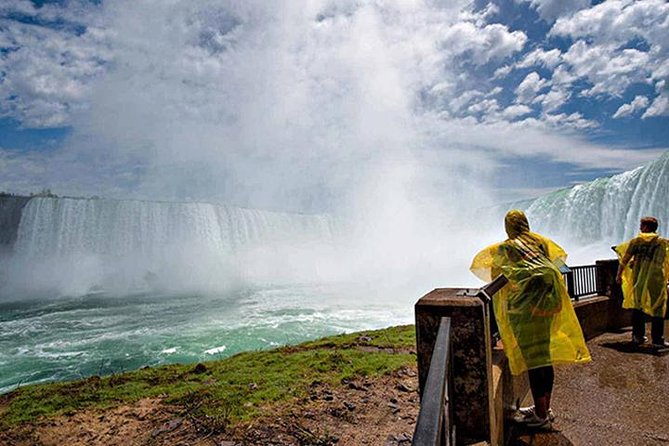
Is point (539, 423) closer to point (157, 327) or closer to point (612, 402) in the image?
point (612, 402)

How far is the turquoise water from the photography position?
42.1 ft

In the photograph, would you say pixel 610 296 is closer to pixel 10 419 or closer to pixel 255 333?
pixel 10 419

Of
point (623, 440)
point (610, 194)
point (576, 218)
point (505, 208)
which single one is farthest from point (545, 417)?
point (505, 208)

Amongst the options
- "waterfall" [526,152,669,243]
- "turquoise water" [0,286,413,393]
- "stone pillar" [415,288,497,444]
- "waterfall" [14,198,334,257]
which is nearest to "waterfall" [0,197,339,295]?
"waterfall" [14,198,334,257]

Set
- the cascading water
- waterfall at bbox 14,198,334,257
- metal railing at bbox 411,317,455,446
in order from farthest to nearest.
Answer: waterfall at bbox 14,198,334,257
the cascading water
metal railing at bbox 411,317,455,446

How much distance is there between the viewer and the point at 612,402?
13.6ft

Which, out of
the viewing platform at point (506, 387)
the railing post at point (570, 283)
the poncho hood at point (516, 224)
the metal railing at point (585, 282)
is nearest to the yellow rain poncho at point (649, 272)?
the viewing platform at point (506, 387)

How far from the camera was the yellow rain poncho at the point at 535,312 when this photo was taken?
10.5 ft

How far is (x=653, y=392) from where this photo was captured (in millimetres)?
4344

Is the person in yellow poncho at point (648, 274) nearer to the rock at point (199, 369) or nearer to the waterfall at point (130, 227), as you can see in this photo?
the rock at point (199, 369)

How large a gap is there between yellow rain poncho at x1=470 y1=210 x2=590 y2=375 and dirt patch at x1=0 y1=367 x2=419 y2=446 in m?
2.08

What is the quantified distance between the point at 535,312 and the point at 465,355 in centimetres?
106

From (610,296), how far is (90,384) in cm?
1010

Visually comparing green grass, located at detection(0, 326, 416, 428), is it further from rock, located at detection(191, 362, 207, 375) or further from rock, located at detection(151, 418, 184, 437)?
rock, located at detection(151, 418, 184, 437)
